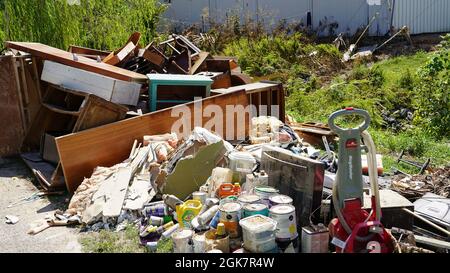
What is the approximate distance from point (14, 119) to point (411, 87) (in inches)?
316

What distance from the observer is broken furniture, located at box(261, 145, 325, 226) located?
14.1ft

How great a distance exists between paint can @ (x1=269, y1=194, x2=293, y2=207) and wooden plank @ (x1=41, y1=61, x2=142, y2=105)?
307 cm

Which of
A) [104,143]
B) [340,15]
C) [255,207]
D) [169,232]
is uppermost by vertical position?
[340,15]

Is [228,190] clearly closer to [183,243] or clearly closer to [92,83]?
[183,243]

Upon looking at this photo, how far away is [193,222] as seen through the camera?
4438 millimetres

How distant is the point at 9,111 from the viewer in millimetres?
7059

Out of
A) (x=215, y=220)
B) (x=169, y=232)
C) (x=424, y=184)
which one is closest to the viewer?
(x=215, y=220)

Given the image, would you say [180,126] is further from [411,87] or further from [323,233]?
[411,87]

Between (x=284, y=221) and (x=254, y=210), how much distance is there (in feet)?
0.92

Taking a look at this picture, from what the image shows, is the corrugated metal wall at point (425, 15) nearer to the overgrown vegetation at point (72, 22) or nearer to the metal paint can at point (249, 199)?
the overgrown vegetation at point (72, 22)

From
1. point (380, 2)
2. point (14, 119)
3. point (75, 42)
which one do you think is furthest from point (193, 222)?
point (380, 2)

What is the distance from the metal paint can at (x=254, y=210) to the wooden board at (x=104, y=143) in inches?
101

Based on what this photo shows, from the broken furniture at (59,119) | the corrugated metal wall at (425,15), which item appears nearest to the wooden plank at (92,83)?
the broken furniture at (59,119)

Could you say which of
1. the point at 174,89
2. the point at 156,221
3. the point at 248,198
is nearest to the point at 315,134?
the point at 174,89
